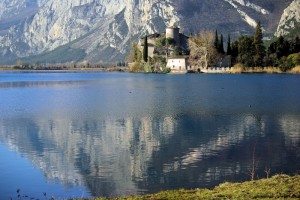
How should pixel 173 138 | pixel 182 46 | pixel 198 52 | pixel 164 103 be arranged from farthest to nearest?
1. pixel 182 46
2. pixel 198 52
3. pixel 164 103
4. pixel 173 138

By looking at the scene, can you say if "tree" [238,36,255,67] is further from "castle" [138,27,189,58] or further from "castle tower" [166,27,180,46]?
"castle tower" [166,27,180,46]

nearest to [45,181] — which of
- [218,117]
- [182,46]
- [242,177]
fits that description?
[242,177]

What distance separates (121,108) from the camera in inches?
1724

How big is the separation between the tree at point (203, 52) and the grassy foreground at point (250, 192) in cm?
11757

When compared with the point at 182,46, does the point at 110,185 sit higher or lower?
lower

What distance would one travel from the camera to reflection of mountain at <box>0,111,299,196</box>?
710 inches

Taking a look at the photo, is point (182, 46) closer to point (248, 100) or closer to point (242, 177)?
point (248, 100)

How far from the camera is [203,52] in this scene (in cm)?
13375

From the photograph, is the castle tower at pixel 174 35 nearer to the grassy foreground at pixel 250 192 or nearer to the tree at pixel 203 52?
the tree at pixel 203 52

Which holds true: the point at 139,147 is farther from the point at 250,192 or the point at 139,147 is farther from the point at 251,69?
the point at 251,69

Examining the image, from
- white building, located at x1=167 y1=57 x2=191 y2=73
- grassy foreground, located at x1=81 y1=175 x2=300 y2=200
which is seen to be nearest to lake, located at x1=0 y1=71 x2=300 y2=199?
grassy foreground, located at x1=81 y1=175 x2=300 y2=200

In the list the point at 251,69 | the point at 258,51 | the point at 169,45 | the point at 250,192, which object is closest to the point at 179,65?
the point at 169,45

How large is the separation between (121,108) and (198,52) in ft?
305

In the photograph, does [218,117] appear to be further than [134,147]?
Yes
